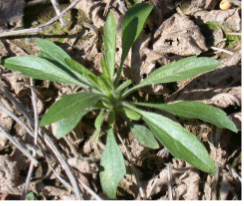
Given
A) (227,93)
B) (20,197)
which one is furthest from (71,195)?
(227,93)

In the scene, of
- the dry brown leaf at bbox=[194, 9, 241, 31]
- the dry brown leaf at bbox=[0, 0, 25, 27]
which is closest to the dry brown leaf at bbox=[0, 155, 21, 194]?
the dry brown leaf at bbox=[0, 0, 25, 27]

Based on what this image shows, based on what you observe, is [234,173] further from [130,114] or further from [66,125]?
[66,125]

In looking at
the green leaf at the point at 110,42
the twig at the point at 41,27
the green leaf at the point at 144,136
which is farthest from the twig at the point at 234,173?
the twig at the point at 41,27

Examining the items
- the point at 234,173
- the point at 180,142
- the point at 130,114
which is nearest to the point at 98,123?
the point at 130,114

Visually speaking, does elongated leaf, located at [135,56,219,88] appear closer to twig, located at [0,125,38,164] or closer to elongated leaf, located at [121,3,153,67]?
elongated leaf, located at [121,3,153,67]

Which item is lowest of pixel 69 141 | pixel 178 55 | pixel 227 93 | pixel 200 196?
pixel 200 196

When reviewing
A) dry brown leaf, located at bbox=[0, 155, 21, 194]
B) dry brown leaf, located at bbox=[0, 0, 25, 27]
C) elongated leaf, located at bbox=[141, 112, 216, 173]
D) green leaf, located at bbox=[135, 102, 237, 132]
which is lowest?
dry brown leaf, located at bbox=[0, 155, 21, 194]

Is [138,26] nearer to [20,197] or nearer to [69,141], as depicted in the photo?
[69,141]
